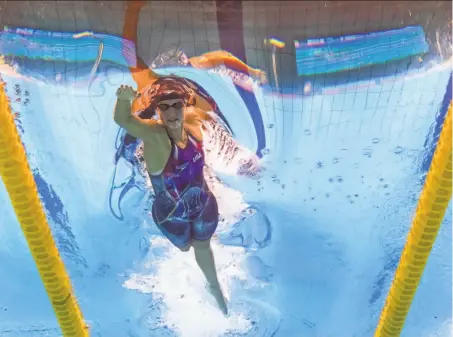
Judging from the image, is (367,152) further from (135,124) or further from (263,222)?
(135,124)

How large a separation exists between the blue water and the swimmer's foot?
0.08 feet

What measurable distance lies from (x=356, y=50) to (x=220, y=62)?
236 millimetres

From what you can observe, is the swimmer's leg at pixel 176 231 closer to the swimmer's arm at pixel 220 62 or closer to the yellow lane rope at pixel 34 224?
the yellow lane rope at pixel 34 224

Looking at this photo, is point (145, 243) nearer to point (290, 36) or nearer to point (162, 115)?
point (162, 115)

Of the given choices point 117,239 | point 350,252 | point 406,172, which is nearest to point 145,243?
point 117,239

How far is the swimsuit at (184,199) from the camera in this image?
1.18 metres

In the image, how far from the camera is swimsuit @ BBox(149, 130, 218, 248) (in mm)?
1183

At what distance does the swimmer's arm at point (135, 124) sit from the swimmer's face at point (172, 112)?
0.07ft

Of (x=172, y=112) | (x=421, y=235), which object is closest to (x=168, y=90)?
(x=172, y=112)

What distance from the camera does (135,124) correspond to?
107 cm

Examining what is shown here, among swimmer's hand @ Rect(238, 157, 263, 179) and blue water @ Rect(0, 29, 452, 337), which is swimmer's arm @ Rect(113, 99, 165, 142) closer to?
blue water @ Rect(0, 29, 452, 337)

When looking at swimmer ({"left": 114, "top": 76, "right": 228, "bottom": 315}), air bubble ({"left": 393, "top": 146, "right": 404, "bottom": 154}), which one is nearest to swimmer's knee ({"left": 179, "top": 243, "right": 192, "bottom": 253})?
swimmer ({"left": 114, "top": 76, "right": 228, "bottom": 315})

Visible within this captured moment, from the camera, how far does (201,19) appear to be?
93 centimetres

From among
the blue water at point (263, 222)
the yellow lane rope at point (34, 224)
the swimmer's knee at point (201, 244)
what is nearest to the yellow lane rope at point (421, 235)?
the blue water at point (263, 222)
